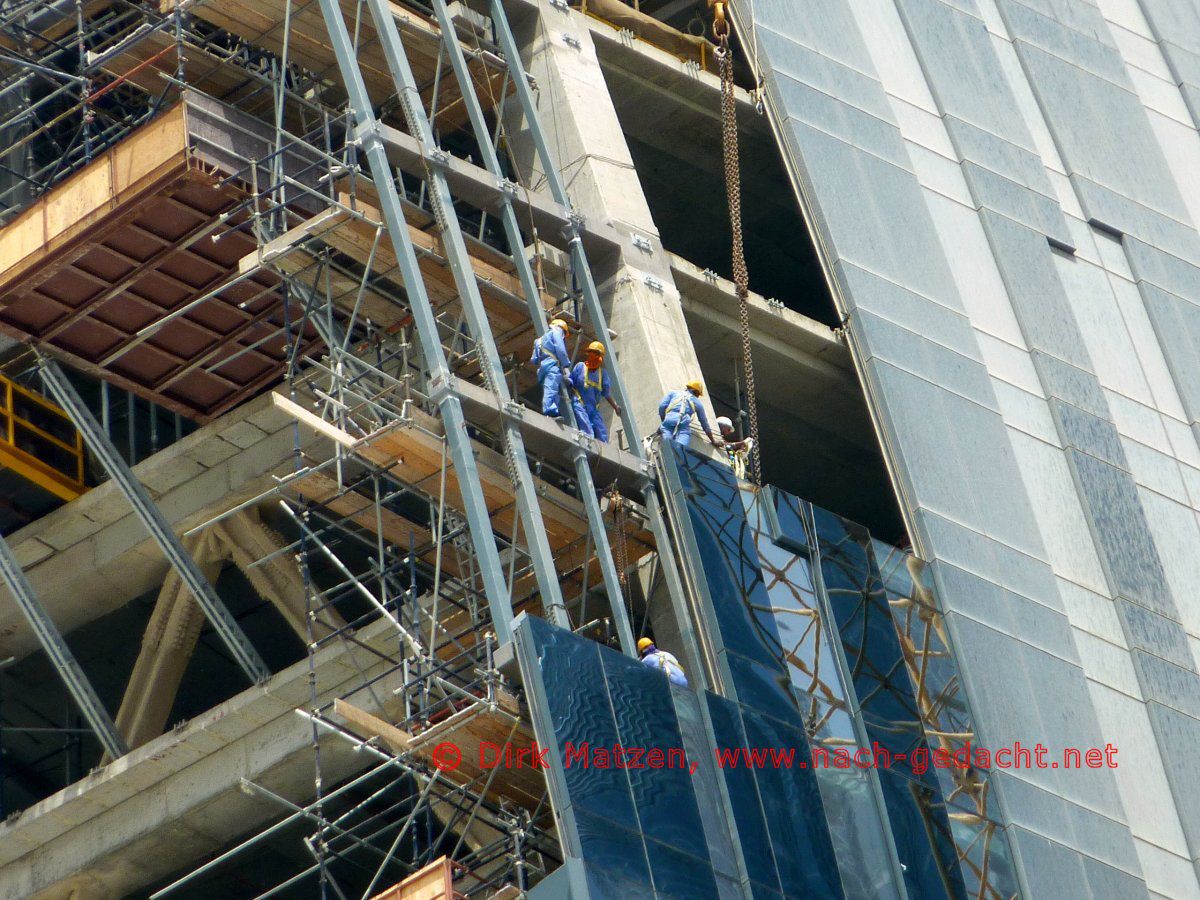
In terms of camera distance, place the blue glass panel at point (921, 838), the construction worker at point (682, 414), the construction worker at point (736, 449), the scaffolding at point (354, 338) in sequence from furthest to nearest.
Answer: the construction worker at point (736, 449)
the construction worker at point (682, 414)
the blue glass panel at point (921, 838)
the scaffolding at point (354, 338)

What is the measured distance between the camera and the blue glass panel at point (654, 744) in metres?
30.2

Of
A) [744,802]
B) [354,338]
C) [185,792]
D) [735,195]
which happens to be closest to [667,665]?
[744,802]

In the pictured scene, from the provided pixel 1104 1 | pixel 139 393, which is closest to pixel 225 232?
pixel 139 393

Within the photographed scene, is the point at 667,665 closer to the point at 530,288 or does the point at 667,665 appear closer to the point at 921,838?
the point at 921,838

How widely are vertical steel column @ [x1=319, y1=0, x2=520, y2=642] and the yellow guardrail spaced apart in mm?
7851

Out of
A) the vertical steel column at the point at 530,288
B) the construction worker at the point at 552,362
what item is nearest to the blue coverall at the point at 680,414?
the vertical steel column at the point at 530,288

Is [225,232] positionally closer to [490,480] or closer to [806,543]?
[490,480]

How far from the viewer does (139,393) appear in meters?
40.5

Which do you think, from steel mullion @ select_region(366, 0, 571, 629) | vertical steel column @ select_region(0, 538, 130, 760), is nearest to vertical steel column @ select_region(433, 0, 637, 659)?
steel mullion @ select_region(366, 0, 571, 629)

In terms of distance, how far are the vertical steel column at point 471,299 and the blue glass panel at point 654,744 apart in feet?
3.13

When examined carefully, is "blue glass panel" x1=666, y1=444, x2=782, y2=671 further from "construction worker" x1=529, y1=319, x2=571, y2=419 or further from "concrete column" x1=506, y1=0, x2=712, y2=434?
"concrete column" x1=506, y1=0, x2=712, y2=434

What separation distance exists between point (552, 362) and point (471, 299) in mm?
1298

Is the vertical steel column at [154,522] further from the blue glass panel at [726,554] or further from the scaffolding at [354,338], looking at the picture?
the blue glass panel at [726,554]

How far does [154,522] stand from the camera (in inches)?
1537
